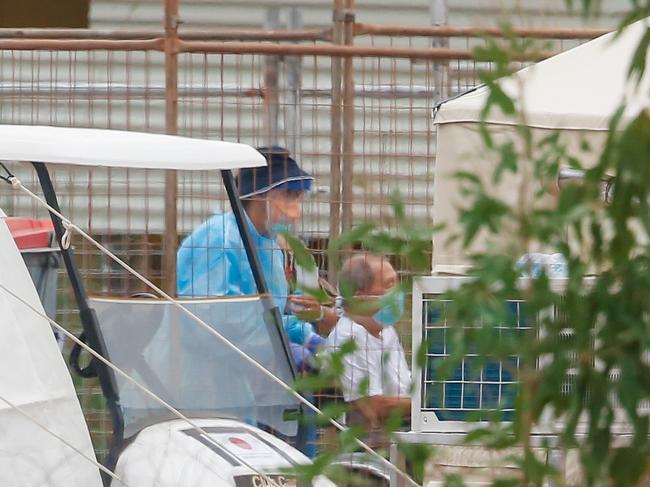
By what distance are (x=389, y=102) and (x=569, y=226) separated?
198 inches

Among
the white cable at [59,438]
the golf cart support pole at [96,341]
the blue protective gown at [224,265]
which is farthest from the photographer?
the blue protective gown at [224,265]

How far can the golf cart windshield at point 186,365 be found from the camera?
4270mm

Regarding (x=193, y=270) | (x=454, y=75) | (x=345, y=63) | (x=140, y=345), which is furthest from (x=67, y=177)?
(x=140, y=345)

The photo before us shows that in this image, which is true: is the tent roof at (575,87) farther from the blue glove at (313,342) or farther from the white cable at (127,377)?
the white cable at (127,377)

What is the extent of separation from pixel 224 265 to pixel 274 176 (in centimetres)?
82

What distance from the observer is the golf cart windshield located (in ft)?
14.0

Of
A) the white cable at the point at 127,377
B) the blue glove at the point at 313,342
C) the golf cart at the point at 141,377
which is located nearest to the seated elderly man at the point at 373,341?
the blue glove at the point at 313,342

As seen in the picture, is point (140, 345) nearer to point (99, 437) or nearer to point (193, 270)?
point (99, 437)

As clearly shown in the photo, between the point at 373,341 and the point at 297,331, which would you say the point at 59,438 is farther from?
the point at 297,331

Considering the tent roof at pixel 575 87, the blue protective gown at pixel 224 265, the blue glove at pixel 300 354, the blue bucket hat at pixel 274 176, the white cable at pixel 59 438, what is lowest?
the blue glove at pixel 300 354

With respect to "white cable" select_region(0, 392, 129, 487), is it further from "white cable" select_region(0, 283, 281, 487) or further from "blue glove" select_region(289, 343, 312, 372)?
"blue glove" select_region(289, 343, 312, 372)

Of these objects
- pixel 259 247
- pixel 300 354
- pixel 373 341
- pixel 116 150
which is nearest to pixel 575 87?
pixel 259 247

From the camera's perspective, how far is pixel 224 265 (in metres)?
5.64

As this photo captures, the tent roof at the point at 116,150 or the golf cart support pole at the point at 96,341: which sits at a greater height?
the tent roof at the point at 116,150
